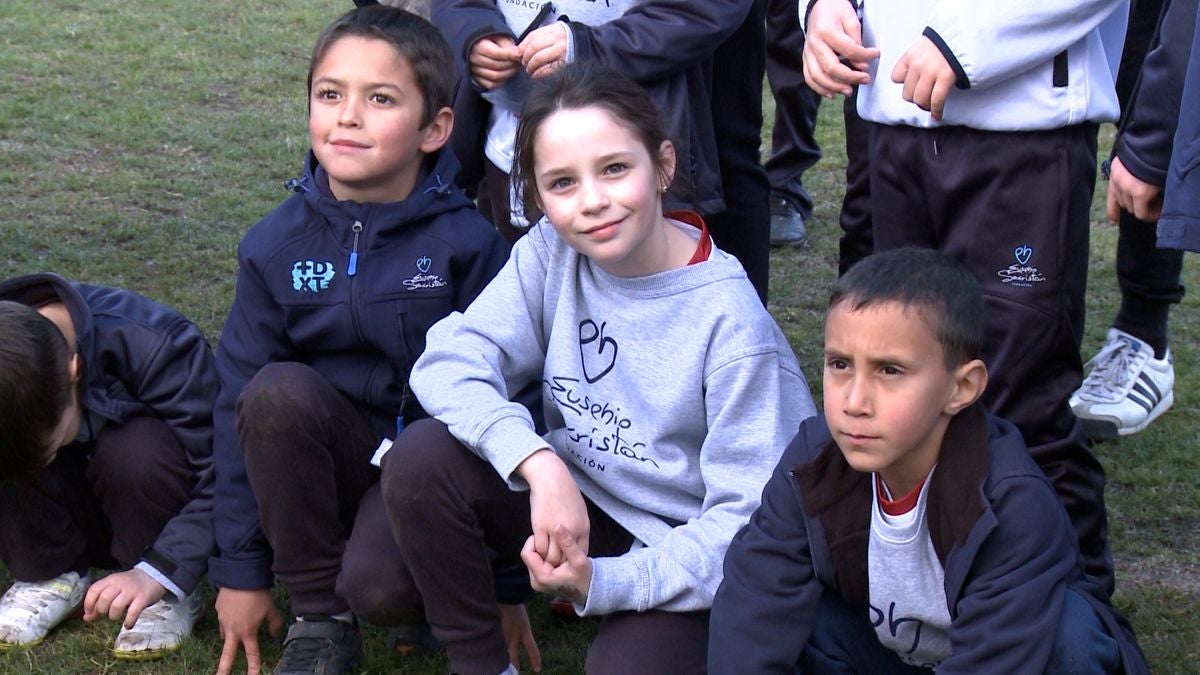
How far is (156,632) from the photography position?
2982mm

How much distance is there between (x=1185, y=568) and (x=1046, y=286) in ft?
3.14

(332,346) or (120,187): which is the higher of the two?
(332,346)

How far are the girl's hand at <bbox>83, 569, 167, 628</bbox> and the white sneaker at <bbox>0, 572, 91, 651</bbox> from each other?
93mm

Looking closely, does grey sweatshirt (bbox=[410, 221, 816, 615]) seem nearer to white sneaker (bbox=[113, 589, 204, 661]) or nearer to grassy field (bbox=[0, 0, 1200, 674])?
grassy field (bbox=[0, 0, 1200, 674])

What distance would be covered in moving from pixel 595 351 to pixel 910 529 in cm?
66

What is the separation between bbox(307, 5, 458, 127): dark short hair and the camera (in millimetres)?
2980

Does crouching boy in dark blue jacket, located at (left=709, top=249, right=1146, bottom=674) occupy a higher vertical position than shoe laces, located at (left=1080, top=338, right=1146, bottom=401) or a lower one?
higher

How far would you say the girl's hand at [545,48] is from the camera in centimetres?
298

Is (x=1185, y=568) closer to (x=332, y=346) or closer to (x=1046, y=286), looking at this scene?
(x=1046, y=286)

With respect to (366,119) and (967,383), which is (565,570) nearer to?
(967,383)

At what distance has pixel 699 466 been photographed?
8.54 feet

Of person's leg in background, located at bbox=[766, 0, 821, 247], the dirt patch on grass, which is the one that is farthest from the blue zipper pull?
person's leg in background, located at bbox=[766, 0, 821, 247]

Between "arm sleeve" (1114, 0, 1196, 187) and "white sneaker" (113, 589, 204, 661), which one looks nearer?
"arm sleeve" (1114, 0, 1196, 187)

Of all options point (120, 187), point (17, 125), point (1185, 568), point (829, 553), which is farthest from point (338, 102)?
point (17, 125)
